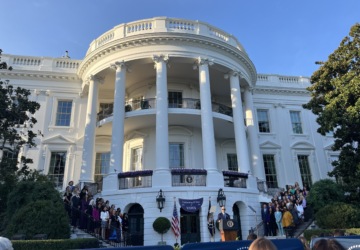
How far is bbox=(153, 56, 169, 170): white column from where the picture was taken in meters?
16.0

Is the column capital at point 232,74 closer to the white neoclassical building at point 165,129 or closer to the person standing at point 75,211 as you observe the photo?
the white neoclassical building at point 165,129

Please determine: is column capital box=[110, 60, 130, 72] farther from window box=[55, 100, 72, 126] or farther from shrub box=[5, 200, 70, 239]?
shrub box=[5, 200, 70, 239]

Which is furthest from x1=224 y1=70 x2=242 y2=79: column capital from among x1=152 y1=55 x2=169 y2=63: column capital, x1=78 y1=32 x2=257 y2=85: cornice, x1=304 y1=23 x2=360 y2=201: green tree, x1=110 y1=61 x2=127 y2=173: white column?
x1=110 y1=61 x2=127 y2=173: white column

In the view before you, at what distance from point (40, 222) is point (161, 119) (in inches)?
318

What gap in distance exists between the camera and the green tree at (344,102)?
15.6 metres

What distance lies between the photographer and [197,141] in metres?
20.9

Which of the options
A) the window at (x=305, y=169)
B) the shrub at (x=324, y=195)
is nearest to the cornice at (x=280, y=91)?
the window at (x=305, y=169)

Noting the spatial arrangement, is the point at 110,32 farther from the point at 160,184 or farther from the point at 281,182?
the point at 281,182

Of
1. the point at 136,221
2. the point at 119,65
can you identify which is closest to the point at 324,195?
the point at 136,221

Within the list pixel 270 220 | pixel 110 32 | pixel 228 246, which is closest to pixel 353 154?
pixel 270 220

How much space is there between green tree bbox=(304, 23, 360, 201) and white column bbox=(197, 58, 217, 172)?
622 centimetres

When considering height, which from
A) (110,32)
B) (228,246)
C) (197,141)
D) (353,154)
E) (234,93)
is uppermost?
(110,32)

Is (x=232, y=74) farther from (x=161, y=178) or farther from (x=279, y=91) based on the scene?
(x=161, y=178)

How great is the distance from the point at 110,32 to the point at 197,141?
367 inches
